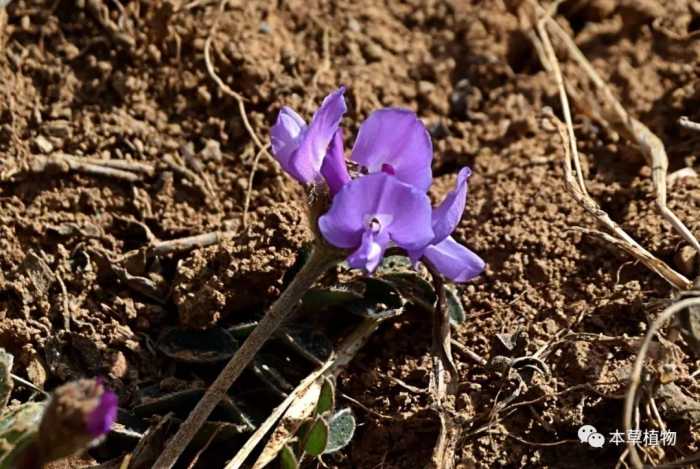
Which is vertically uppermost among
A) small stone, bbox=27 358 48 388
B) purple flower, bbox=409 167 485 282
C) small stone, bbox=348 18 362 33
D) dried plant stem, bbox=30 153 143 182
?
purple flower, bbox=409 167 485 282

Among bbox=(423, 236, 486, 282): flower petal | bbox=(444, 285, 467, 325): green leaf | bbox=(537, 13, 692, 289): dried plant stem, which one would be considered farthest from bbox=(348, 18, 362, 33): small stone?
bbox=(423, 236, 486, 282): flower petal

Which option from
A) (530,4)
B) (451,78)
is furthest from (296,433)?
(530,4)

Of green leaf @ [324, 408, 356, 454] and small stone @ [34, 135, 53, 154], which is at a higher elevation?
small stone @ [34, 135, 53, 154]

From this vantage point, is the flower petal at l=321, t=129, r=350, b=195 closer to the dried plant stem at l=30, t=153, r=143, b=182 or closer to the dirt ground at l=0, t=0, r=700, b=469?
the dirt ground at l=0, t=0, r=700, b=469

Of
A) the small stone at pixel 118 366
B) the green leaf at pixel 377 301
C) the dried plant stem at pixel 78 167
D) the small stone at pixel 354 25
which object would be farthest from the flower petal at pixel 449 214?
the small stone at pixel 354 25

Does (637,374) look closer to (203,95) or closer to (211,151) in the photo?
(211,151)

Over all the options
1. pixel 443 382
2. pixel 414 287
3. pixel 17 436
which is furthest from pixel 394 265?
pixel 17 436

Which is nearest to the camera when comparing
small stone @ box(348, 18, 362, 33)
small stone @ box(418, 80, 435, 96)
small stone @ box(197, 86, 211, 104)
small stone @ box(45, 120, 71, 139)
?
small stone @ box(45, 120, 71, 139)
